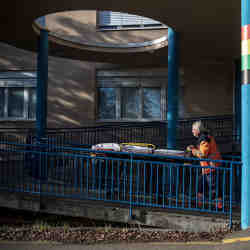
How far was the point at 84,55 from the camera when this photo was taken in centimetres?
1164

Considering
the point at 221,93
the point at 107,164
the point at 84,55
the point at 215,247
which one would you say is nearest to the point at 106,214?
the point at 107,164

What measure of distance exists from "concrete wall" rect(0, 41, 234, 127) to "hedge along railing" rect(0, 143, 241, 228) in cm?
784

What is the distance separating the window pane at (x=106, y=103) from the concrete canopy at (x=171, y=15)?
5.39 metres

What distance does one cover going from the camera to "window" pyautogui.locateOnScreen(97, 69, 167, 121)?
14.4 metres

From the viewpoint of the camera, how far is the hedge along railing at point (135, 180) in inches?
217

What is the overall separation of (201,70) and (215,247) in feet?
34.1

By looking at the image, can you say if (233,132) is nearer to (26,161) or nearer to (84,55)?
(84,55)

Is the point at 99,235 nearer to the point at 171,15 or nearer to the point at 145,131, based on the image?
the point at 171,15

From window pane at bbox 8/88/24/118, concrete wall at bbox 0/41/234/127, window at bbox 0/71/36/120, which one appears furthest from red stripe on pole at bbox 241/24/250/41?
window pane at bbox 8/88/24/118

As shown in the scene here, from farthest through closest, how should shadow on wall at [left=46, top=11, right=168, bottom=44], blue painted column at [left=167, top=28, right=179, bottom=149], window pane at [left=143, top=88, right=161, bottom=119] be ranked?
shadow on wall at [left=46, top=11, right=168, bottom=44] < window pane at [left=143, top=88, right=161, bottom=119] < blue painted column at [left=167, top=28, right=179, bottom=149]

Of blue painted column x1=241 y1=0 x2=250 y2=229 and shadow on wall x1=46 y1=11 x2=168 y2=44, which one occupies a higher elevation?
shadow on wall x1=46 y1=11 x2=168 y2=44

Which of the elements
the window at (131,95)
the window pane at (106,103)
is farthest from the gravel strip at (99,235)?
the window pane at (106,103)

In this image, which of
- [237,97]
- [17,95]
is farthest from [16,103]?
[237,97]

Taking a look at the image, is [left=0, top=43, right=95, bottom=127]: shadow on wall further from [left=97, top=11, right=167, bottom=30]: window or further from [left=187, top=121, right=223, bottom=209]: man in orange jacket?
[left=187, top=121, right=223, bottom=209]: man in orange jacket
